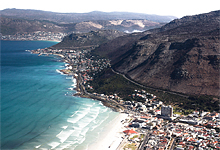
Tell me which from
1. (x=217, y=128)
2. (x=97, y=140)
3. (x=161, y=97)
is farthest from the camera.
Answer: (x=161, y=97)

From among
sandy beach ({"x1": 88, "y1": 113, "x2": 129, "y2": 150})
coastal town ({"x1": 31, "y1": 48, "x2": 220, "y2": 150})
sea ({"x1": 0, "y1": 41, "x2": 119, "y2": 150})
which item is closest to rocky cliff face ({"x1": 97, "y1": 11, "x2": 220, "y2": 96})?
coastal town ({"x1": 31, "y1": 48, "x2": 220, "y2": 150})

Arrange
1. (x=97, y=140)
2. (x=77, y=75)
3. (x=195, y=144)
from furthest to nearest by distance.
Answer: (x=77, y=75) < (x=97, y=140) < (x=195, y=144)

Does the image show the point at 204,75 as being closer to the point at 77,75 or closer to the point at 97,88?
the point at 97,88

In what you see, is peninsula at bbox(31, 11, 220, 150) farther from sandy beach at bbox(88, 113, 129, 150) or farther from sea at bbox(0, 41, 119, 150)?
sea at bbox(0, 41, 119, 150)

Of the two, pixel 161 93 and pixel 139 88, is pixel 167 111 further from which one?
pixel 139 88

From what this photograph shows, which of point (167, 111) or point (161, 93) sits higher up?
point (167, 111)

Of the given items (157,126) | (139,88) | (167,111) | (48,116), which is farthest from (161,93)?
(48,116)

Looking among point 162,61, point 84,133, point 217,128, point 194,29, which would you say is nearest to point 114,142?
point 84,133
